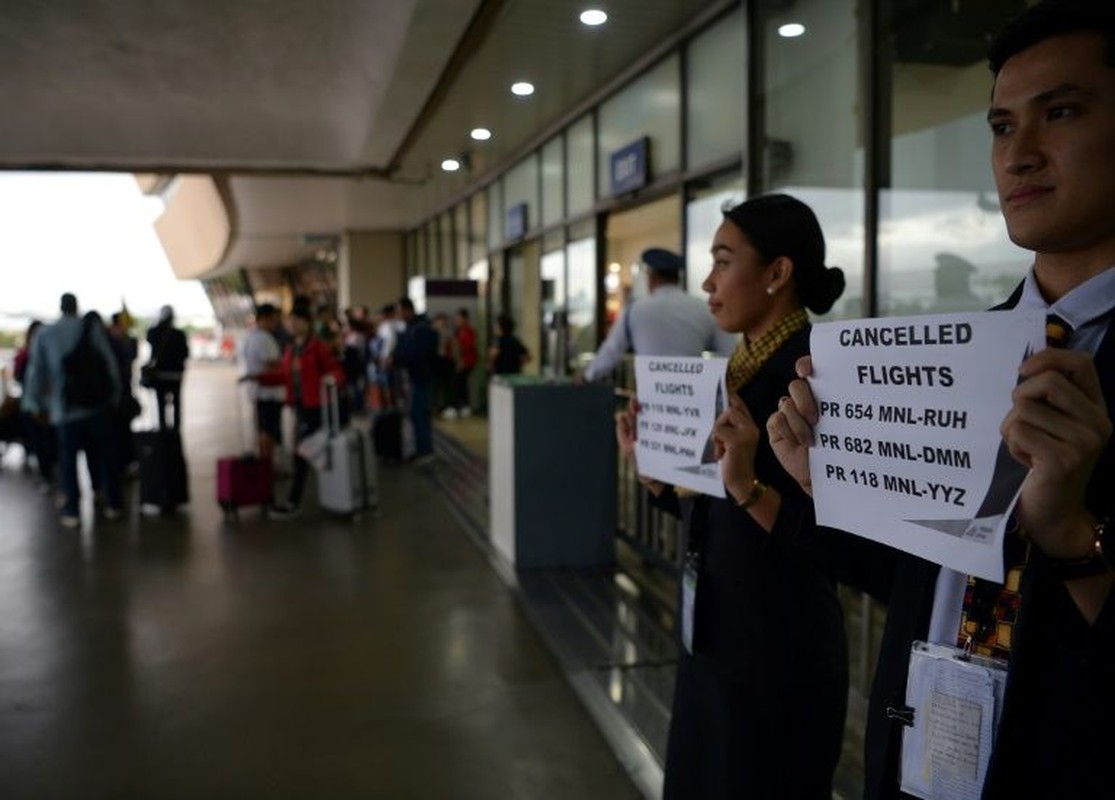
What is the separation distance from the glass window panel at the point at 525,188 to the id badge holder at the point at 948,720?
9.86 m

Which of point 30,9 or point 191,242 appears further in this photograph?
point 191,242

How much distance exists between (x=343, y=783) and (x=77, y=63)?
7.10m

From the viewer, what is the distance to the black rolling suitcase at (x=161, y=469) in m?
7.27

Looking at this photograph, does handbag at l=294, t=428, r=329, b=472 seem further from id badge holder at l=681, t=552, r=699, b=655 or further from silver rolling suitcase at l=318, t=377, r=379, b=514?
id badge holder at l=681, t=552, r=699, b=655

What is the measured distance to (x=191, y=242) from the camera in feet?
86.6

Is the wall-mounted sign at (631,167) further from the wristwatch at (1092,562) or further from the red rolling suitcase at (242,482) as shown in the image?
the wristwatch at (1092,562)

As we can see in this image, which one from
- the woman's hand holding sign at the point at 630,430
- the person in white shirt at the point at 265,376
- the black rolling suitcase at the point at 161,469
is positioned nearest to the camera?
the woman's hand holding sign at the point at 630,430

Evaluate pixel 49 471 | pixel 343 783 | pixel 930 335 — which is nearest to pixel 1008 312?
pixel 930 335

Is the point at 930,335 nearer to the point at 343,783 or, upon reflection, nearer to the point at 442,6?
the point at 343,783

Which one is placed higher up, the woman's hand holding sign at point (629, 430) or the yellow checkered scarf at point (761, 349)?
the yellow checkered scarf at point (761, 349)

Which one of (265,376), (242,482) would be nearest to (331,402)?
(242,482)

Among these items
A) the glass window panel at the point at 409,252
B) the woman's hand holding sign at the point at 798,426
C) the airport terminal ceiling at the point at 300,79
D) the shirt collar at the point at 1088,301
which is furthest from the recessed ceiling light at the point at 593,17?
the glass window panel at the point at 409,252

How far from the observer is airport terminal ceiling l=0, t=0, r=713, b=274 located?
6.32 m

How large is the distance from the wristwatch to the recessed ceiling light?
233 inches
